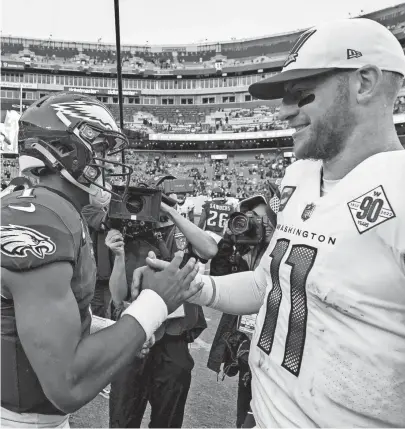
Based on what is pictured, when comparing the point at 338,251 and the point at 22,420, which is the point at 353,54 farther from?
the point at 22,420

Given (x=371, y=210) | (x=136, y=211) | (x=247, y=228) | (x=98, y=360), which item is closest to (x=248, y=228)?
(x=247, y=228)

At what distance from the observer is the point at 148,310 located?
1.56m

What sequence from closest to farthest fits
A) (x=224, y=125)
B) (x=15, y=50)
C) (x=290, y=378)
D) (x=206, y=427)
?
(x=290, y=378) < (x=206, y=427) < (x=224, y=125) < (x=15, y=50)

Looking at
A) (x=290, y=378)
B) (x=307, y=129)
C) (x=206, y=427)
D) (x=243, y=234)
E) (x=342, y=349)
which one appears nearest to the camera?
(x=342, y=349)

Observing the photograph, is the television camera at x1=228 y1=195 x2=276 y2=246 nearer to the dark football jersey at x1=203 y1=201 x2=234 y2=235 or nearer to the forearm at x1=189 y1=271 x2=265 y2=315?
the dark football jersey at x1=203 y1=201 x2=234 y2=235

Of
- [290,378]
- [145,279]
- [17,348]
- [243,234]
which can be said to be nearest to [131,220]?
[243,234]

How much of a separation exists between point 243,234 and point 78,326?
5.62 ft

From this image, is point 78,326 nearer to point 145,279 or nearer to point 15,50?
point 145,279

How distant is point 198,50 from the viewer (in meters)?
56.1

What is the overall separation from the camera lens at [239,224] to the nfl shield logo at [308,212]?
124 centimetres

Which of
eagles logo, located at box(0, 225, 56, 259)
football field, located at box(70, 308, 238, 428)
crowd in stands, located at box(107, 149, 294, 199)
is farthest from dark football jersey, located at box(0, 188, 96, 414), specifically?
crowd in stands, located at box(107, 149, 294, 199)

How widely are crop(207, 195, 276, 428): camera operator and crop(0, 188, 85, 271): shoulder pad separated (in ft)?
5.08

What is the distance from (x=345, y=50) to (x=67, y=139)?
1.23 meters

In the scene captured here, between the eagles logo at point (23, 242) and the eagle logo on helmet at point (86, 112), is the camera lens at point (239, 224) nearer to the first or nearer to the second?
the eagle logo on helmet at point (86, 112)
